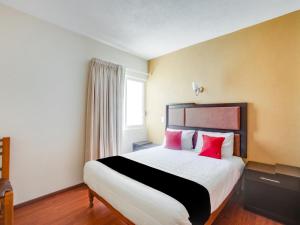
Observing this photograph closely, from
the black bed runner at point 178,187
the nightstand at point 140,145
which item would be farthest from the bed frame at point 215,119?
the black bed runner at point 178,187

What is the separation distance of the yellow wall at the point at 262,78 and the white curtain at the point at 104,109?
162 cm

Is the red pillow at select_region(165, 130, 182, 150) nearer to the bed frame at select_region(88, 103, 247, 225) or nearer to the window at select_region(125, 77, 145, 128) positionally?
the bed frame at select_region(88, 103, 247, 225)

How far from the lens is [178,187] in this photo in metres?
1.51

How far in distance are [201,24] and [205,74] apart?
96 cm

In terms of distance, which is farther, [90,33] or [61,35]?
[90,33]

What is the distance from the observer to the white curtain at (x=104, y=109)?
296 cm

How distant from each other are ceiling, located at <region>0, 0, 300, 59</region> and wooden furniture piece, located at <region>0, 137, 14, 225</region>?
192 cm

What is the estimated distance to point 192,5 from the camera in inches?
82.8

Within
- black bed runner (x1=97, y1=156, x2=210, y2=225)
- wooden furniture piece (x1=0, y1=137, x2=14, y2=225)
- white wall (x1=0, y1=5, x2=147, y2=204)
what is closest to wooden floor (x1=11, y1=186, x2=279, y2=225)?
white wall (x1=0, y1=5, x2=147, y2=204)

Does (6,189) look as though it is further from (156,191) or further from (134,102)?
(134,102)

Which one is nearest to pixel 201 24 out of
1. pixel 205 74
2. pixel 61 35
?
pixel 205 74

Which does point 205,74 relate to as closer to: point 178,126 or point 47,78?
point 178,126

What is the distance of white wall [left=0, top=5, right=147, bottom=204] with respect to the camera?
7.13 ft

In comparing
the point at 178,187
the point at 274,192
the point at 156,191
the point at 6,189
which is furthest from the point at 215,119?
the point at 6,189
